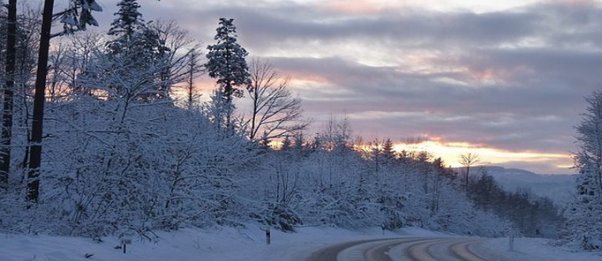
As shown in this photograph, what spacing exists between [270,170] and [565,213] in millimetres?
19070

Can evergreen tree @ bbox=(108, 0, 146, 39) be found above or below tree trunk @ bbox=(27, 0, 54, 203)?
above

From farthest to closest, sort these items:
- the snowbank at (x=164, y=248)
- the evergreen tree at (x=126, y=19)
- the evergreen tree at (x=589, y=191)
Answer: the evergreen tree at (x=126, y=19)
the evergreen tree at (x=589, y=191)
the snowbank at (x=164, y=248)

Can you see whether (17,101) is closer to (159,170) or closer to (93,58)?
(93,58)

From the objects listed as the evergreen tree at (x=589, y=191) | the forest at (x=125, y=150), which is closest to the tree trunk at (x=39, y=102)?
the forest at (x=125, y=150)

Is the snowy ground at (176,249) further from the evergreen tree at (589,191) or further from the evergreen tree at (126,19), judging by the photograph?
the evergreen tree at (126,19)

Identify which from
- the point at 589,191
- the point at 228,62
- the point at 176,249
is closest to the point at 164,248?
the point at 176,249

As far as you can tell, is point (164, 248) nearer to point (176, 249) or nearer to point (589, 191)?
point (176, 249)

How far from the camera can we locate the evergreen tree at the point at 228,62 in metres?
51.9

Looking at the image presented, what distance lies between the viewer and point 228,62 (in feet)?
172

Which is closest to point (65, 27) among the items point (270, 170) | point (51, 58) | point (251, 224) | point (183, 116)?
point (183, 116)

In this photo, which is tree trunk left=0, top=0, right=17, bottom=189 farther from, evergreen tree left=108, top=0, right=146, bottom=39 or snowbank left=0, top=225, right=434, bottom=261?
evergreen tree left=108, top=0, right=146, bottom=39

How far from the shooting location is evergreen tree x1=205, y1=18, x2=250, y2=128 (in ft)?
170

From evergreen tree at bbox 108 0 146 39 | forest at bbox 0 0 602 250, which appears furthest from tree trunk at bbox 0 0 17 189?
evergreen tree at bbox 108 0 146 39

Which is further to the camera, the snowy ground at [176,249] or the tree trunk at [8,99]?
the tree trunk at [8,99]
